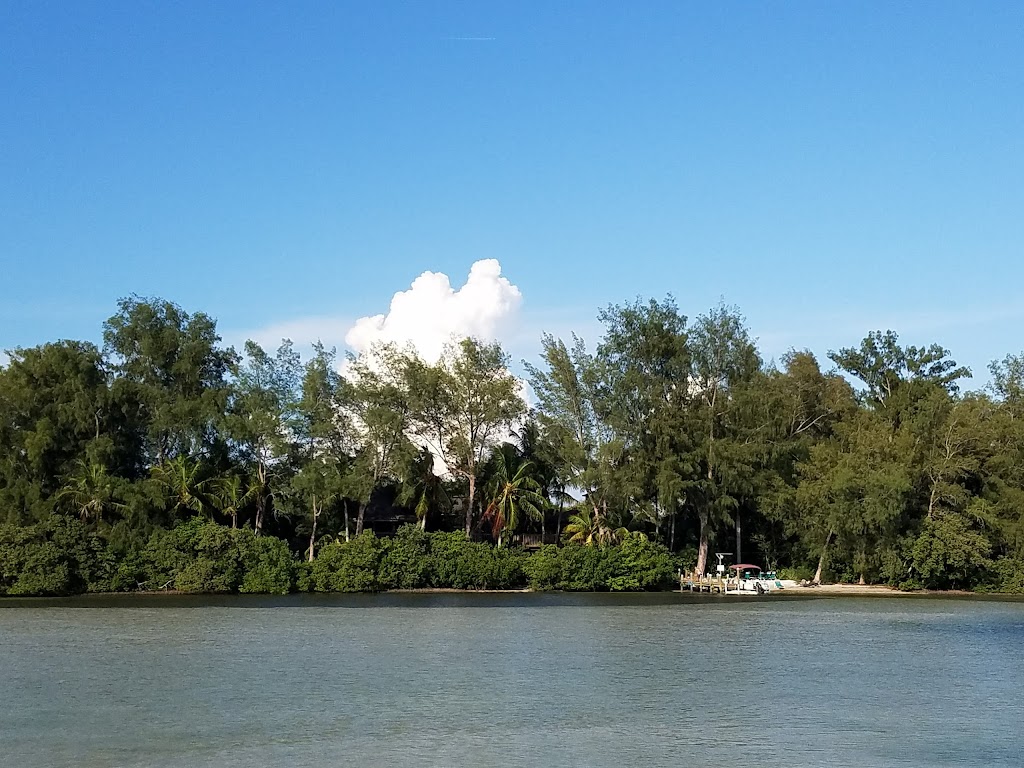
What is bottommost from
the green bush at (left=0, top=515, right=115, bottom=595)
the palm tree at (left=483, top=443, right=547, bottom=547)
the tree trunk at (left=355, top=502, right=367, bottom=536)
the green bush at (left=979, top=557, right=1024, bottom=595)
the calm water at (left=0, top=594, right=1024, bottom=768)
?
the calm water at (left=0, top=594, right=1024, bottom=768)

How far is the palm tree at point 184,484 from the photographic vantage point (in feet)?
199

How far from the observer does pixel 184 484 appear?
198 feet

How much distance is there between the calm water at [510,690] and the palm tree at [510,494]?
55.2 ft

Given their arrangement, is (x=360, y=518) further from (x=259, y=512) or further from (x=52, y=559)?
(x=52, y=559)

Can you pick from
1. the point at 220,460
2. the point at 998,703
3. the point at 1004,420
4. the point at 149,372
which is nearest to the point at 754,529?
the point at 1004,420

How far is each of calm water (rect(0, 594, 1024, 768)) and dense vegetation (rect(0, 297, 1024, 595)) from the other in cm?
1305

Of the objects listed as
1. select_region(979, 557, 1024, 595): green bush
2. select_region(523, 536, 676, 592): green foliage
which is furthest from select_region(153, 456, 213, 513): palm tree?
select_region(979, 557, 1024, 595): green bush

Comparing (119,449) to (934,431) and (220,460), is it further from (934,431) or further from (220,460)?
(934,431)

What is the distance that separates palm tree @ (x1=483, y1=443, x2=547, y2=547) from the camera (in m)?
63.3

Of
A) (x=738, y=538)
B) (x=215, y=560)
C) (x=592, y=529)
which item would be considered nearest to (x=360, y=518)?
(x=215, y=560)

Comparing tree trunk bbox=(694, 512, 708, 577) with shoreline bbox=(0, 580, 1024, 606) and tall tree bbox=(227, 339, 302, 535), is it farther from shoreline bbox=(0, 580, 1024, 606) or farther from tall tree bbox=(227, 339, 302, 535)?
tall tree bbox=(227, 339, 302, 535)

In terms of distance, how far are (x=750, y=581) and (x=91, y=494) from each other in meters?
35.5

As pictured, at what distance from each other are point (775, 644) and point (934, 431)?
3050 cm

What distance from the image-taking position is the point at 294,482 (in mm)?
61312
